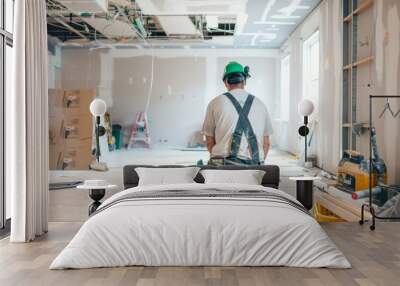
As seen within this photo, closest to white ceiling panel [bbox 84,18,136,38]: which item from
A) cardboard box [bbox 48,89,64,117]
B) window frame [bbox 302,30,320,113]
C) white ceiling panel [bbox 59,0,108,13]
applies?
white ceiling panel [bbox 59,0,108,13]

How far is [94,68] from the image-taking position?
563cm

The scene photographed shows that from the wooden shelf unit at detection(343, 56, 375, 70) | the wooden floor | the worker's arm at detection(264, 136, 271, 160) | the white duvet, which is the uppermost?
the wooden shelf unit at detection(343, 56, 375, 70)

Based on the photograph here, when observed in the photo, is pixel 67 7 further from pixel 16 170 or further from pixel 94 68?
pixel 16 170

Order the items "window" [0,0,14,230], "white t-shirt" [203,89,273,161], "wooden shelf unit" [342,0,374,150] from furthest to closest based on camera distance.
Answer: "white t-shirt" [203,89,273,161], "wooden shelf unit" [342,0,374,150], "window" [0,0,14,230]

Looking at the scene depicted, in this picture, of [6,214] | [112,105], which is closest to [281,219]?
[112,105]

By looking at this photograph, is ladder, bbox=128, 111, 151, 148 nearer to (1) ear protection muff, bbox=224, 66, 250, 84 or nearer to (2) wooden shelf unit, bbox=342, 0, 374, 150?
(1) ear protection muff, bbox=224, 66, 250, 84

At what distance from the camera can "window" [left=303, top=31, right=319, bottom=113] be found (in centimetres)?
558

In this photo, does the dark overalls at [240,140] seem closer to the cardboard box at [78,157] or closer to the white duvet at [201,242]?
the cardboard box at [78,157]

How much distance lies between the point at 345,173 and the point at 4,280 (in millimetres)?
3470

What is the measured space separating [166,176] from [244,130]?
104 cm

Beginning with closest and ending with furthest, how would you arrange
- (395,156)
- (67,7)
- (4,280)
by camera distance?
(4,280)
(395,156)
(67,7)

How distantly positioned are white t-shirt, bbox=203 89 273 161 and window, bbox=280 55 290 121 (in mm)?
175

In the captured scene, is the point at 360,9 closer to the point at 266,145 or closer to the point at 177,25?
the point at 266,145

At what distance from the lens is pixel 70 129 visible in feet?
18.4
